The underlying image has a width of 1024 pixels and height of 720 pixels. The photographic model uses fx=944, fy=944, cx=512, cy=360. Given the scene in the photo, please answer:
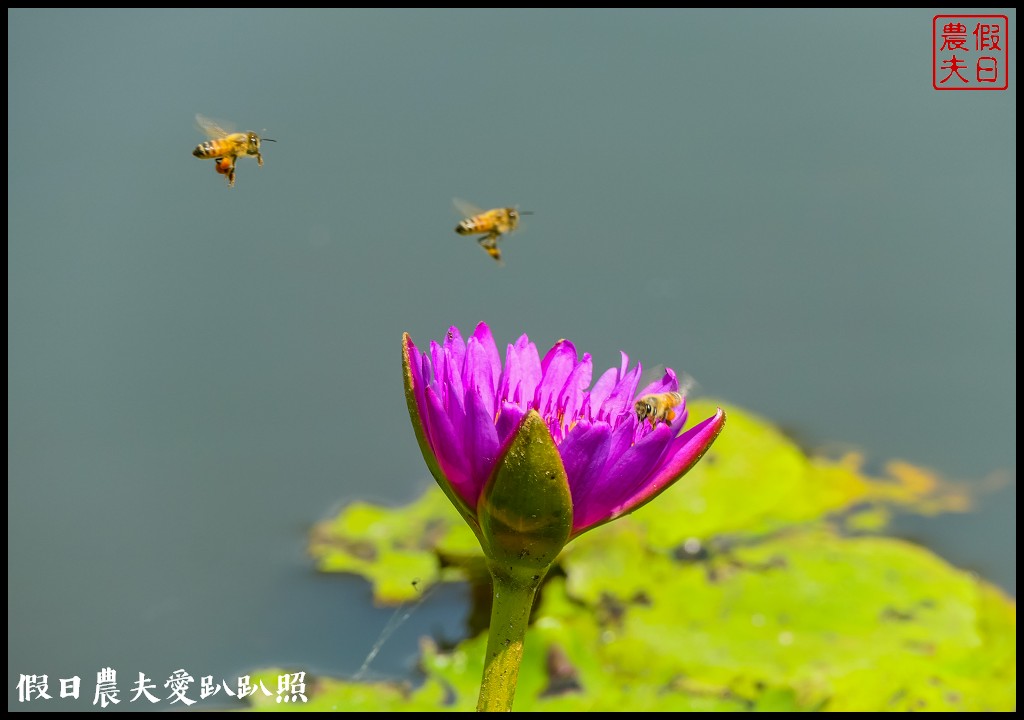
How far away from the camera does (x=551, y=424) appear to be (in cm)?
146

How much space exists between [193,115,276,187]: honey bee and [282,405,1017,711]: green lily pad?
1705 millimetres

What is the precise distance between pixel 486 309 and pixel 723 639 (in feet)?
8.15

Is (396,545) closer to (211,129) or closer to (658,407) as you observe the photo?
(211,129)

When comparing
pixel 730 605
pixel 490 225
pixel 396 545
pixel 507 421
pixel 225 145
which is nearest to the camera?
pixel 507 421

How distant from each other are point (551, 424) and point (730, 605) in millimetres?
2148

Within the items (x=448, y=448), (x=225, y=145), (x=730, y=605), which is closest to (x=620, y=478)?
(x=448, y=448)

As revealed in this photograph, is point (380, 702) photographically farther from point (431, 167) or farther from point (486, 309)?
point (431, 167)

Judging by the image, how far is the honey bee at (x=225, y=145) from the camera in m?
2.83

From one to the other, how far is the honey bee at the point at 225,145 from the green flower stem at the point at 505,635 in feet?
5.97

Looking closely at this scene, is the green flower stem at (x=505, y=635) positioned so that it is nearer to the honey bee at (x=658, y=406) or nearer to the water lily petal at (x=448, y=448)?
the water lily petal at (x=448, y=448)

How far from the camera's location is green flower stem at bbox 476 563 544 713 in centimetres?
135

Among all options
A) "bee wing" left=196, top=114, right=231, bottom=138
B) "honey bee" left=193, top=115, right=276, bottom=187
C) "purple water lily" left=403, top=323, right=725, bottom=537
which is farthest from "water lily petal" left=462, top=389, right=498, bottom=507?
"bee wing" left=196, top=114, right=231, bottom=138

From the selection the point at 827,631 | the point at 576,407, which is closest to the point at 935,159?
the point at 827,631

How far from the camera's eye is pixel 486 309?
5.17 m
